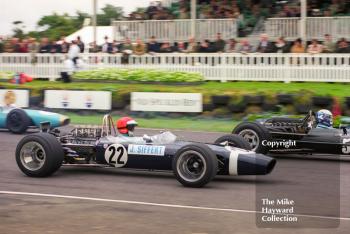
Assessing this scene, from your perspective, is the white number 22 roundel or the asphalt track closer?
the asphalt track

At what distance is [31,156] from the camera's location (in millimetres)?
10250

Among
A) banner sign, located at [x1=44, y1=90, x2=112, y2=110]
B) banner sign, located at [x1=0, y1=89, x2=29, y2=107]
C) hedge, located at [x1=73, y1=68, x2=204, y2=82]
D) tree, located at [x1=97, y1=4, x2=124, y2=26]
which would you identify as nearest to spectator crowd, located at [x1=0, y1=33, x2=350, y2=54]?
hedge, located at [x1=73, y1=68, x2=204, y2=82]

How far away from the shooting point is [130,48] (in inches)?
981

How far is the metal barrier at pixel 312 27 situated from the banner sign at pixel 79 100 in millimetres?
8380

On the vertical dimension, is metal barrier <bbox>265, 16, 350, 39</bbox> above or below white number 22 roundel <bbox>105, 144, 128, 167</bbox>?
above

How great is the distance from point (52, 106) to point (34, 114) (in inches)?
150

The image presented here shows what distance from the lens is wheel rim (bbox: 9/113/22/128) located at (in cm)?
1552

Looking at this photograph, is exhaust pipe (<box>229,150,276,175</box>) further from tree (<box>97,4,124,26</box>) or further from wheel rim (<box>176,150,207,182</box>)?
tree (<box>97,4,124,26</box>)

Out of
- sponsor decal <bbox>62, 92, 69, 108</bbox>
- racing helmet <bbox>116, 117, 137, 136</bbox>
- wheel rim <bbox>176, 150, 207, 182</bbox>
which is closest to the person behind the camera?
wheel rim <bbox>176, 150, 207, 182</bbox>

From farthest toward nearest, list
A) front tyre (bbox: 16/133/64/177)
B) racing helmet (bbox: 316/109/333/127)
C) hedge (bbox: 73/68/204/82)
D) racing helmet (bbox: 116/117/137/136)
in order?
1. hedge (bbox: 73/68/204/82)
2. racing helmet (bbox: 316/109/333/127)
3. racing helmet (bbox: 116/117/137/136)
4. front tyre (bbox: 16/133/64/177)

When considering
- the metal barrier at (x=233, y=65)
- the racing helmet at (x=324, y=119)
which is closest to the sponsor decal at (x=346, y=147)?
the racing helmet at (x=324, y=119)

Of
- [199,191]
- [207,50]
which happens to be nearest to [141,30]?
[207,50]

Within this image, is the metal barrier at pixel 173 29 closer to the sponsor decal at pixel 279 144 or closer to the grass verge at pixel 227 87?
the grass verge at pixel 227 87

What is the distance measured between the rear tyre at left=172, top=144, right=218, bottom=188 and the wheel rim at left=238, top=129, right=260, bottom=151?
2952mm
